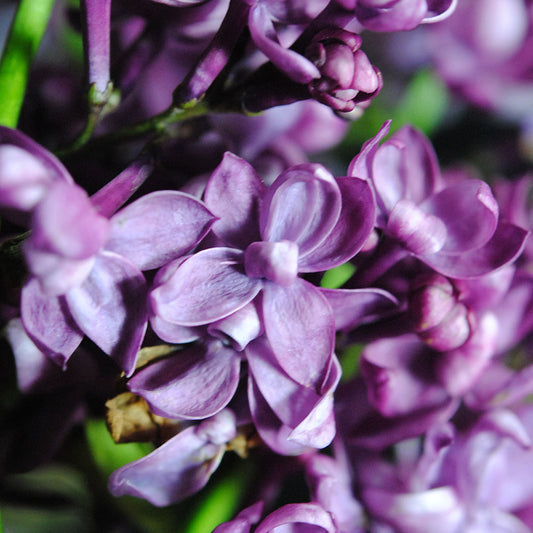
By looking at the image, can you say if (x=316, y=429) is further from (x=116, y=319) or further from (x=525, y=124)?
(x=525, y=124)

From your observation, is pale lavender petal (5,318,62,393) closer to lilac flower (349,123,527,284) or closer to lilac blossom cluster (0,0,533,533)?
lilac blossom cluster (0,0,533,533)

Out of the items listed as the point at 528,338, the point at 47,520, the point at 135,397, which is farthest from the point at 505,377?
the point at 47,520

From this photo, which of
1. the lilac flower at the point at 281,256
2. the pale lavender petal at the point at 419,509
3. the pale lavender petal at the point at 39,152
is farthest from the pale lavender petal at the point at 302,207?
the pale lavender petal at the point at 419,509

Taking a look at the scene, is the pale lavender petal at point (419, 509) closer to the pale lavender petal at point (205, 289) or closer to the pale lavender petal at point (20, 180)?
the pale lavender petal at point (205, 289)

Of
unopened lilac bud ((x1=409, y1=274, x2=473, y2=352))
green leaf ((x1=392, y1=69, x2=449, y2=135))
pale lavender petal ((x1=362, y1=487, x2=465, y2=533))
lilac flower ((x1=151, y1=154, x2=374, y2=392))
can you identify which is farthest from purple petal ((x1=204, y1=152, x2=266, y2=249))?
green leaf ((x1=392, y1=69, x2=449, y2=135))

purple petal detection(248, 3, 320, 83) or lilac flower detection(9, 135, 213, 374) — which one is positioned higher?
purple petal detection(248, 3, 320, 83)

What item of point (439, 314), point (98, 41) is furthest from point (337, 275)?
point (98, 41)
